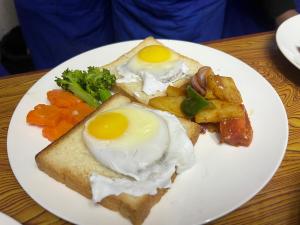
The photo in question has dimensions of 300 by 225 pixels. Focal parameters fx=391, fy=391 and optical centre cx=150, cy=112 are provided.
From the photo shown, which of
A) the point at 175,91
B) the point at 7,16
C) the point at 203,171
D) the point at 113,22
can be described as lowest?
the point at 7,16

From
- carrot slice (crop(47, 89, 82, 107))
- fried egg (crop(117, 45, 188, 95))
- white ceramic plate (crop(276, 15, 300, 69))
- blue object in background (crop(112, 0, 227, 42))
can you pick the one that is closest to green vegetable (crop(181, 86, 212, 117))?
fried egg (crop(117, 45, 188, 95))

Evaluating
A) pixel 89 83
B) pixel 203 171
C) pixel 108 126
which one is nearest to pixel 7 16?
pixel 89 83

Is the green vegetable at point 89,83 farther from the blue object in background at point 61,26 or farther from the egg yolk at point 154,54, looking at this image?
the blue object in background at point 61,26

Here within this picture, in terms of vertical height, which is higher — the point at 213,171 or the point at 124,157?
the point at 124,157

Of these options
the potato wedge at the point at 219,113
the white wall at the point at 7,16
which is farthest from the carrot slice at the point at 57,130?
the white wall at the point at 7,16

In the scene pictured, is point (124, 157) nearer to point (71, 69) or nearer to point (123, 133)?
point (123, 133)

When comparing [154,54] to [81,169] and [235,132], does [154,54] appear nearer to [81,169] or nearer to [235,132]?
[235,132]

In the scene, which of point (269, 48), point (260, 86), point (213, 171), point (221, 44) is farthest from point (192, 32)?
point (213, 171)
